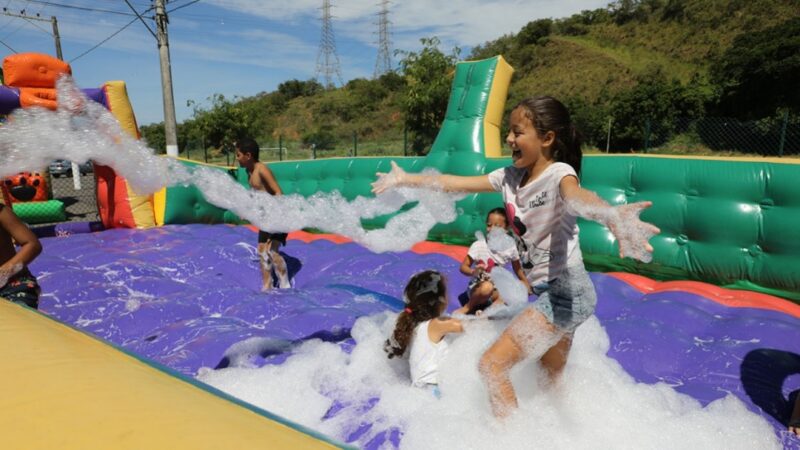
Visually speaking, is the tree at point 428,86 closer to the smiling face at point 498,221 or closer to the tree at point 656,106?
the tree at point 656,106

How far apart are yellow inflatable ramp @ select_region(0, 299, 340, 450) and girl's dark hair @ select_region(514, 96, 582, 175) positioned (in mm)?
1335

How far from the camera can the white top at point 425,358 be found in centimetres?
231

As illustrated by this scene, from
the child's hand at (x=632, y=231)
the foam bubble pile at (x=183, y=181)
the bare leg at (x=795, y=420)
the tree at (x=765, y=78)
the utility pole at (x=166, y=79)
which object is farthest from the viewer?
the tree at (x=765, y=78)

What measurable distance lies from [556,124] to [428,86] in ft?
53.1

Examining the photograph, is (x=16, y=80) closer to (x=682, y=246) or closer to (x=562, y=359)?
(x=562, y=359)

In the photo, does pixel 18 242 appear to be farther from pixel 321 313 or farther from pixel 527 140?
pixel 527 140

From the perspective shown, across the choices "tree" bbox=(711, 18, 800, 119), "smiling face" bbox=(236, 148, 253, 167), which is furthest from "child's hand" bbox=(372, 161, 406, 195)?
"tree" bbox=(711, 18, 800, 119)

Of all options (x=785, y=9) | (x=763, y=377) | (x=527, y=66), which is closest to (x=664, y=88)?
(x=785, y=9)

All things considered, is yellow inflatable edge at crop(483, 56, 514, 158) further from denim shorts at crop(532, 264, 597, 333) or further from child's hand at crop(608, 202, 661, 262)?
child's hand at crop(608, 202, 661, 262)

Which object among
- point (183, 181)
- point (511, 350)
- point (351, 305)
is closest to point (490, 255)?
point (351, 305)

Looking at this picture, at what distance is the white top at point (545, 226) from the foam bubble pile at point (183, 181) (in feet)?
1.58

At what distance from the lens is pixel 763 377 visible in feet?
7.90

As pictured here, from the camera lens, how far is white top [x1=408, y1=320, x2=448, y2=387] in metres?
2.31

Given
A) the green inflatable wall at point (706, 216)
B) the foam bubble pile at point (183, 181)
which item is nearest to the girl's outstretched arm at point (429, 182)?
the foam bubble pile at point (183, 181)
